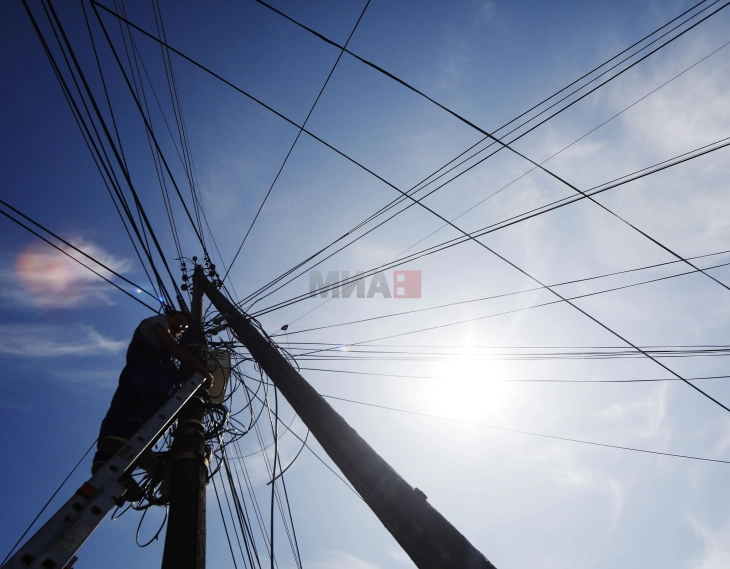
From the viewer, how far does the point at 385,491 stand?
215cm

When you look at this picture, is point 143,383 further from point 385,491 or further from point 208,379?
point 385,491

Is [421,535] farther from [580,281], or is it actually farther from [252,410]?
[252,410]

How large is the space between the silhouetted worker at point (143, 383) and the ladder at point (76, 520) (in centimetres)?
65

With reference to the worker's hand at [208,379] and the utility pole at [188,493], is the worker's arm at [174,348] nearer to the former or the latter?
the worker's hand at [208,379]

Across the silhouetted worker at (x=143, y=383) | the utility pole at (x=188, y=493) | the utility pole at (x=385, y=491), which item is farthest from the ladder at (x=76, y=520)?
the utility pole at (x=385, y=491)

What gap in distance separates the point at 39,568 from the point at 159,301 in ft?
17.0

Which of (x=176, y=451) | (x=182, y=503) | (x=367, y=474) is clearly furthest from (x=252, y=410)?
(x=367, y=474)

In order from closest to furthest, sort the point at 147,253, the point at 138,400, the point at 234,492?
the point at 138,400 → the point at 234,492 → the point at 147,253

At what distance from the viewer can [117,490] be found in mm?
2186

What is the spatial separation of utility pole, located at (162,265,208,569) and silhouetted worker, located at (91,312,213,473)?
33cm

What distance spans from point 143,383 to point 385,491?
2438 mm

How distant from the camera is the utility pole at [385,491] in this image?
1803 millimetres

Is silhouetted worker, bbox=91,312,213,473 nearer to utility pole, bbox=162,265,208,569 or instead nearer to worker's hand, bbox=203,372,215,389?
worker's hand, bbox=203,372,215,389

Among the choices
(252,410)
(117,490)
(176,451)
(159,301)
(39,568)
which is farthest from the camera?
(252,410)
